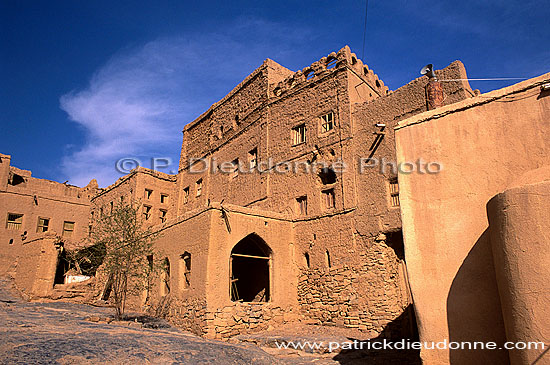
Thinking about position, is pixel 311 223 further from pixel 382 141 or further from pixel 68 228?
pixel 68 228

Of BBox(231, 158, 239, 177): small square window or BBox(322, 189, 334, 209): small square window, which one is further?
BBox(231, 158, 239, 177): small square window

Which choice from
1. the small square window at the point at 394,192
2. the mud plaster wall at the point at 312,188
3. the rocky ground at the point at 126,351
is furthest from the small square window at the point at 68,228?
the small square window at the point at 394,192

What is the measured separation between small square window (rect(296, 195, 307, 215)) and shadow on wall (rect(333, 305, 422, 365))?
581cm

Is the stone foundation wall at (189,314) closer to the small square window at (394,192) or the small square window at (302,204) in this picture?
the small square window at (302,204)

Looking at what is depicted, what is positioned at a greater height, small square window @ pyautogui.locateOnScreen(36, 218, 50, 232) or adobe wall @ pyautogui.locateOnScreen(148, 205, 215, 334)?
small square window @ pyautogui.locateOnScreen(36, 218, 50, 232)

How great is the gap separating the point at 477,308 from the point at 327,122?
12061 mm

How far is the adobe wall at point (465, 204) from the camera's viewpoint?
6.05 m

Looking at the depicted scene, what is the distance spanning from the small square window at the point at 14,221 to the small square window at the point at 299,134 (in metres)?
18.8

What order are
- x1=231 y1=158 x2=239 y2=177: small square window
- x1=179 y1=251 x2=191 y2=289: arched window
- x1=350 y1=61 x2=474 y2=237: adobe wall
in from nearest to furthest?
x1=350 y1=61 x2=474 y2=237: adobe wall, x1=179 y1=251 x2=191 y2=289: arched window, x1=231 y1=158 x2=239 y2=177: small square window

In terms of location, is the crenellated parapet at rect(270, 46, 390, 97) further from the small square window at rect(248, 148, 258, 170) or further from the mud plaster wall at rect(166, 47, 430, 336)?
the small square window at rect(248, 148, 258, 170)

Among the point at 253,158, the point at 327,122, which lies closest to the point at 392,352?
the point at 327,122

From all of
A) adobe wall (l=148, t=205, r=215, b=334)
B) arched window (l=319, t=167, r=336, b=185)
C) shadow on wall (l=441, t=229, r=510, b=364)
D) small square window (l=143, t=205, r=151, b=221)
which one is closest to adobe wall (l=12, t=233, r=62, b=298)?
adobe wall (l=148, t=205, r=215, b=334)

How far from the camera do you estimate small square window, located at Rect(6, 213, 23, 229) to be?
82.2ft

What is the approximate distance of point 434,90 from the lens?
32.1 ft
